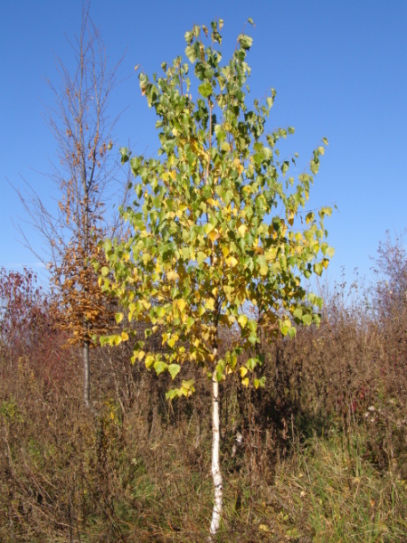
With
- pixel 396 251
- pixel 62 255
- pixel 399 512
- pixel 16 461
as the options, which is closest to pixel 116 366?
pixel 62 255

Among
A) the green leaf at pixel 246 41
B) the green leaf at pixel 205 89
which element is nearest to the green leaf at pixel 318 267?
the green leaf at pixel 205 89

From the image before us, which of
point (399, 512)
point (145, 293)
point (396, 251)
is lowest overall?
point (399, 512)

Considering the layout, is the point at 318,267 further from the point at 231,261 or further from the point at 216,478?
the point at 216,478

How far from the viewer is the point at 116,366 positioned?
790 centimetres

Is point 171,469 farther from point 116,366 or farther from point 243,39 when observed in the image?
point 243,39

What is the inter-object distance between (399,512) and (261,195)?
2578mm

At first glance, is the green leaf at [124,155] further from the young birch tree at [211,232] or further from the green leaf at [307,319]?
the green leaf at [307,319]

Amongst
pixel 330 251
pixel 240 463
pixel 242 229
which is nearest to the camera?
pixel 242 229

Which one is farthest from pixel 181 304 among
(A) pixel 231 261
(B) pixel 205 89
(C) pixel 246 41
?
(C) pixel 246 41

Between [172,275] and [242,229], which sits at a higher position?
[242,229]

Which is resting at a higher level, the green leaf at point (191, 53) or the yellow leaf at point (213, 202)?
the green leaf at point (191, 53)

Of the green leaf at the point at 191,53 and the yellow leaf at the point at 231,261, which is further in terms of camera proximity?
the green leaf at the point at 191,53

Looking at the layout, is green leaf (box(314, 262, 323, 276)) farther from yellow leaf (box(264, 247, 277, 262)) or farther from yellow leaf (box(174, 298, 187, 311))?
yellow leaf (box(174, 298, 187, 311))

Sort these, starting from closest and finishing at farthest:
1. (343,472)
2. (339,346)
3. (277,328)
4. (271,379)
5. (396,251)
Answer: (277,328)
(343,472)
(271,379)
(339,346)
(396,251)
